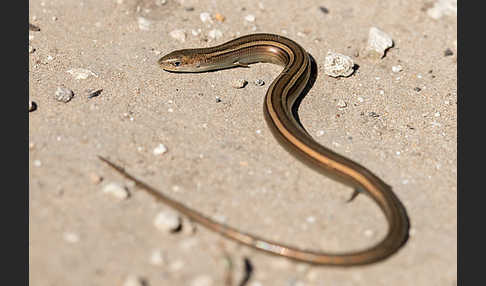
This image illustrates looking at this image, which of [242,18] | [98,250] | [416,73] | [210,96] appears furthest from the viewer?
[242,18]

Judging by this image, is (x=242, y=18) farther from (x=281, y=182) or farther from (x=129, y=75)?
(x=281, y=182)

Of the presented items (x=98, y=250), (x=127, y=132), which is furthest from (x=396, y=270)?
(x=127, y=132)

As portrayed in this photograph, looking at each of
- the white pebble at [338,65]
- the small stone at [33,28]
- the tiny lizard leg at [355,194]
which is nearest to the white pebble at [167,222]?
the tiny lizard leg at [355,194]

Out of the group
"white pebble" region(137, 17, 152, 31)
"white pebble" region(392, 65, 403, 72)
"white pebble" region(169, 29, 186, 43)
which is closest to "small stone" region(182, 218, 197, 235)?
"white pebble" region(169, 29, 186, 43)

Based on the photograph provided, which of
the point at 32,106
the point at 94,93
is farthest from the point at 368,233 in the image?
the point at 32,106

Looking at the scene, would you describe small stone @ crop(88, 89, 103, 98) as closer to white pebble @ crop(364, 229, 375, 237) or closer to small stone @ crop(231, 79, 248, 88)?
small stone @ crop(231, 79, 248, 88)
